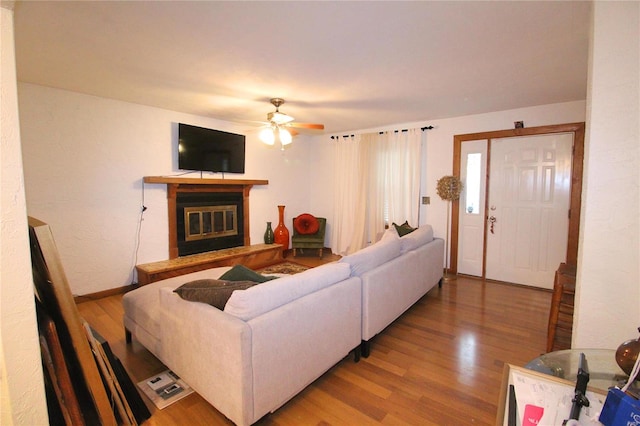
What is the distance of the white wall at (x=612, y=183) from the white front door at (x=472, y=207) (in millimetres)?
2920

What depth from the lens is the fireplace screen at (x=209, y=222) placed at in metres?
4.45

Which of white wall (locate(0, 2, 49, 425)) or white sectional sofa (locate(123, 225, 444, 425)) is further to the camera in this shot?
white sectional sofa (locate(123, 225, 444, 425))

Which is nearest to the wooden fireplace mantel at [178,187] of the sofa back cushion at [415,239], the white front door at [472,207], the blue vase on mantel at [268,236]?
the blue vase on mantel at [268,236]

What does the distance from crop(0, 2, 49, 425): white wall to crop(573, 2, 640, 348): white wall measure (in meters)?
2.61

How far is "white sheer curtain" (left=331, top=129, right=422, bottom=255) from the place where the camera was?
494cm

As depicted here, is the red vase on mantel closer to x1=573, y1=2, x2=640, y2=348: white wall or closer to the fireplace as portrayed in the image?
the fireplace

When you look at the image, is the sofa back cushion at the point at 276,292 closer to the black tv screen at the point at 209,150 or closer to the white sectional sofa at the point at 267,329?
the white sectional sofa at the point at 267,329

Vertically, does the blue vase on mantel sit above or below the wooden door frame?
below

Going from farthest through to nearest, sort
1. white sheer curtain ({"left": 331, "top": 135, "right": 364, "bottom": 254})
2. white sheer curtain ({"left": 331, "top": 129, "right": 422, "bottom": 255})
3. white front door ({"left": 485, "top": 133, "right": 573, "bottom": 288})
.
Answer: white sheer curtain ({"left": 331, "top": 135, "right": 364, "bottom": 254}) < white sheer curtain ({"left": 331, "top": 129, "right": 422, "bottom": 255}) < white front door ({"left": 485, "top": 133, "right": 573, "bottom": 288})

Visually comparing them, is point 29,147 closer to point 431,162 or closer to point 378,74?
point 378,74

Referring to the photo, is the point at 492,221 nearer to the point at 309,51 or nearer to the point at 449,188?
the point at 449,188

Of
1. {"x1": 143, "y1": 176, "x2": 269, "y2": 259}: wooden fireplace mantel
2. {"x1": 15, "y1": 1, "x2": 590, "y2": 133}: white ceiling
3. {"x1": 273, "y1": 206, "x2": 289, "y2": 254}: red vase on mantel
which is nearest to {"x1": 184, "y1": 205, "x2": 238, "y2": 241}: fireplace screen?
{"x1": 143, "y1": 176, "x2": 269, "y2": 259}: wooden fireplace mantel

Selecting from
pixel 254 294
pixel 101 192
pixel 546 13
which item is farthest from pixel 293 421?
pixel 101 192

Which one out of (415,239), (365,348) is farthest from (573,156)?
(365,348)
